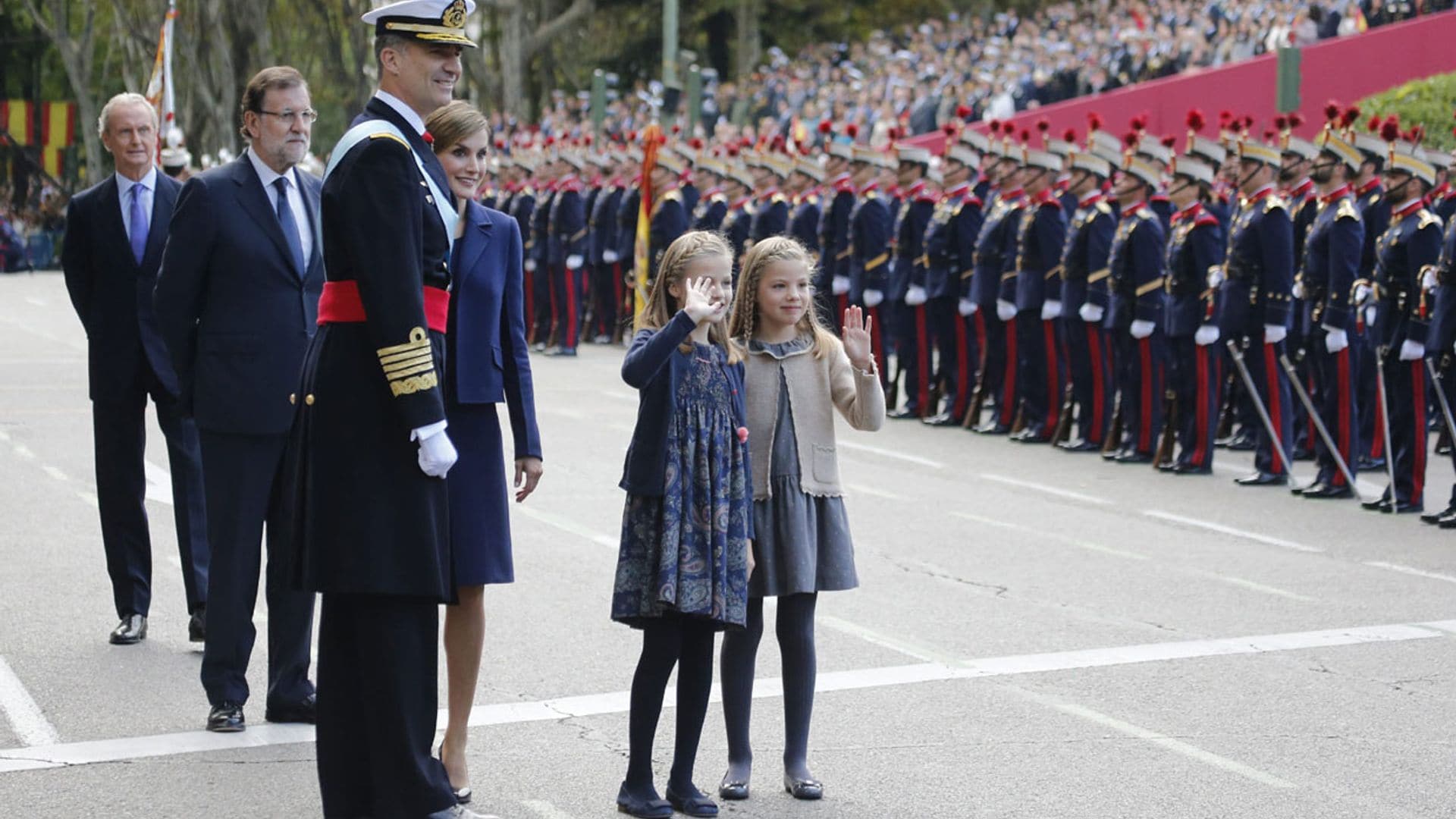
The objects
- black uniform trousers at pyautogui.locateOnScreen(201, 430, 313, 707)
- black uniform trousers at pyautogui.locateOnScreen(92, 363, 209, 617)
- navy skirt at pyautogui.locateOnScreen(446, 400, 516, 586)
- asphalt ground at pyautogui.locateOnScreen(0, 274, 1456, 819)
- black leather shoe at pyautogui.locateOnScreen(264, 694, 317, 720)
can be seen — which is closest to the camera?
navy skirt at pyautogui.locateOnScreen(446, 400, 516, 586)

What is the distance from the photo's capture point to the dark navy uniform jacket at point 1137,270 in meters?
14.8

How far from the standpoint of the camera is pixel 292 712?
22.8ft

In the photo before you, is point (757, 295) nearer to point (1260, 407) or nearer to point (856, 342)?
point (856, 342)

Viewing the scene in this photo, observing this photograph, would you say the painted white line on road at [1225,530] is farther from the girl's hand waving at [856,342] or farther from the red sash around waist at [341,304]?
the red sash around waist at [341,304]

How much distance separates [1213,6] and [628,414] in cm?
1572

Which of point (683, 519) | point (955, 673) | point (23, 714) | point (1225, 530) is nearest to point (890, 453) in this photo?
point (1225, 530)

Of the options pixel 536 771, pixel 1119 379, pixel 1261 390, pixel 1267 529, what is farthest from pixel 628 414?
pixel 536 771

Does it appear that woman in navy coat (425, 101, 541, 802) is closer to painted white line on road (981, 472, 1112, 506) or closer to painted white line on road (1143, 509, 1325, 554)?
painted white line on road (1143, 509, 1325, 554)

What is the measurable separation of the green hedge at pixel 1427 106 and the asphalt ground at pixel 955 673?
8.59m

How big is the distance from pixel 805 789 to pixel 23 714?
2640 millimetres

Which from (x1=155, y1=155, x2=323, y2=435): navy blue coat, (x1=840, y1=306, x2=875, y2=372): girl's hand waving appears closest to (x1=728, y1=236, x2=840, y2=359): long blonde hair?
(x1=840, y1=306, x2=875, y2=372): girl's hand waving

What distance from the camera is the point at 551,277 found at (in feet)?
81.9

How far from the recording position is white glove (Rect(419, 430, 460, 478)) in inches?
202

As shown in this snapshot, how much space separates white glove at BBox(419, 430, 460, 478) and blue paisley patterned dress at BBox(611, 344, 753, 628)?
0.77m
